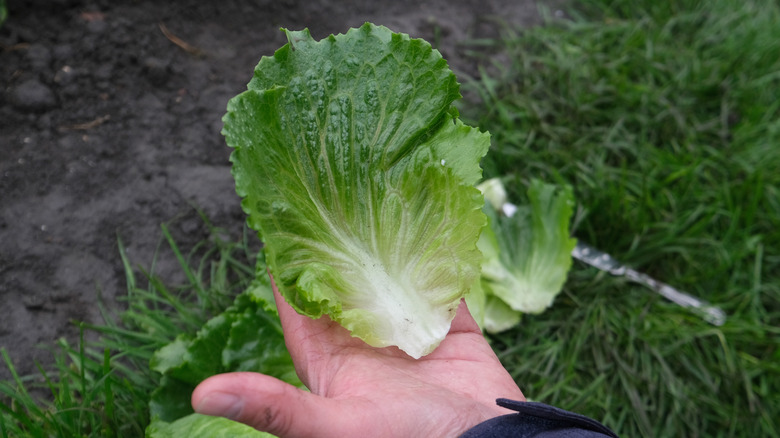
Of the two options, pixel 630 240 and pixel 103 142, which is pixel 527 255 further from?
pixel 103 142

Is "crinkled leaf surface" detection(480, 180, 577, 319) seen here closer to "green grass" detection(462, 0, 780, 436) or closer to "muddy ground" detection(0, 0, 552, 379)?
"green grass" detection(462, 0, 780, 436)

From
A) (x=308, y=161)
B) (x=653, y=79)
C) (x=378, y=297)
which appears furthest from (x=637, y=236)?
(x=308, y=161)

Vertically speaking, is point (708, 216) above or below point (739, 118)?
below

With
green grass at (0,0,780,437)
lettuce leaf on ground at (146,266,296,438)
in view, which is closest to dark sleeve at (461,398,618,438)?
lettuce leaf on ground at (146,266,296,438)

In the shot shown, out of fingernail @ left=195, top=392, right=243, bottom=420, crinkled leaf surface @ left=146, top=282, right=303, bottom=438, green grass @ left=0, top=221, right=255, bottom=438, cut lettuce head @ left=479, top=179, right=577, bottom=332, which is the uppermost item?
fingernail @ left=195, top=392, right=243, bottom=420

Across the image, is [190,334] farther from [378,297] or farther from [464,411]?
[464,411]

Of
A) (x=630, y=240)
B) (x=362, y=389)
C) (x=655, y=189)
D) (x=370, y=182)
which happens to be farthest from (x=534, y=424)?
(x=655, y=189)
